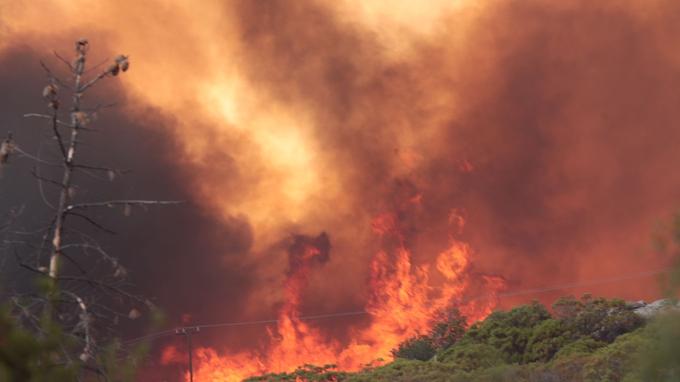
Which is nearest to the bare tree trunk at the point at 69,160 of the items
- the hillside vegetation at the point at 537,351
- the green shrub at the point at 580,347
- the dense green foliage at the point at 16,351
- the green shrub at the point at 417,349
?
the dense green foliage at the point at 16,351

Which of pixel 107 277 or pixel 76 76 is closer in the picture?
pixel 107 277

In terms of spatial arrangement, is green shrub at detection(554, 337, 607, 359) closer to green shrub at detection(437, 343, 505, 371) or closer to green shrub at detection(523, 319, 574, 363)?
green shrub at detection(523, 319, 574, 363)

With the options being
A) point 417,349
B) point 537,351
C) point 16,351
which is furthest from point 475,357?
point 16,351

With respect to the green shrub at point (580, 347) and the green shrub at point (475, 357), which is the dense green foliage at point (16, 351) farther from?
the green shrub at point (580, 347)

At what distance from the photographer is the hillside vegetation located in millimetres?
35625

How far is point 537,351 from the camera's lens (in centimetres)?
4500

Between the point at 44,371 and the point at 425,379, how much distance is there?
34.3 m

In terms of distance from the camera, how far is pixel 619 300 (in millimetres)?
49844

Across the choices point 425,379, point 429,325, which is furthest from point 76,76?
point 429,325

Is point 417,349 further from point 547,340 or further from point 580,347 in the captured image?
point 580,347

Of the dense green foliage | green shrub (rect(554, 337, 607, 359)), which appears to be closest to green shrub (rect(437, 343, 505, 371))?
green shrub (rect(554, 337, 607, 359))

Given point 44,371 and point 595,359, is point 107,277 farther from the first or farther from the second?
point 595,359

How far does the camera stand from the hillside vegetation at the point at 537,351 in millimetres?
35625

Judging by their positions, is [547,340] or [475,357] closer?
[475,357]
